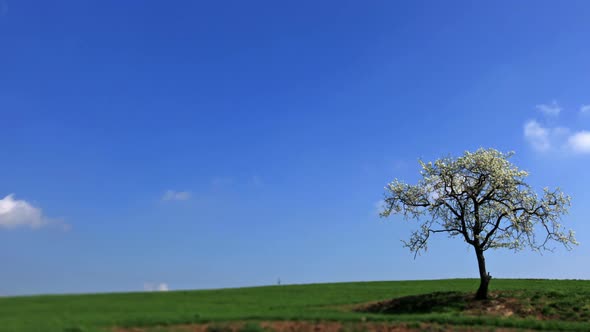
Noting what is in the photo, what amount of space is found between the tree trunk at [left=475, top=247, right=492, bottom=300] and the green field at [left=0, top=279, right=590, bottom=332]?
2944 millimetres

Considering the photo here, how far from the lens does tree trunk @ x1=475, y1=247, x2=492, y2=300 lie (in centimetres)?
4172

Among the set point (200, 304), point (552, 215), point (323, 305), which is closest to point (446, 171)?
point (552, 215)

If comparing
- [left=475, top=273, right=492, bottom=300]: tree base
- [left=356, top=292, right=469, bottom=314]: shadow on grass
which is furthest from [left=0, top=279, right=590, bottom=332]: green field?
[left=475, top=273, right=492, bottom=300]: tree base

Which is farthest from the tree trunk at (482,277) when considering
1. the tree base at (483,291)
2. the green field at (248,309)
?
the green field at (248,309)

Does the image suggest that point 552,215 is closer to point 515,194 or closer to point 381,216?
point 515,194

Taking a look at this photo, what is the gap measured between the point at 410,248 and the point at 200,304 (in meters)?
19.9

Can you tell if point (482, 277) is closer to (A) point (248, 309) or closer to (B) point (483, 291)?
(B) point (483, 291)

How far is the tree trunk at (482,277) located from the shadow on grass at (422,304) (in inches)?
50.1

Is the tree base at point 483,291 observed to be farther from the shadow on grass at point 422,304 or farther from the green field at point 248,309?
the green field at point 248,309

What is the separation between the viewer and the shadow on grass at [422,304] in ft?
126

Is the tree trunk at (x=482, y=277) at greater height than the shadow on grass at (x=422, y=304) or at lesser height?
greater

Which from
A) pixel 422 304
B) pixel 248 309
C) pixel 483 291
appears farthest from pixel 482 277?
pixel 248 309

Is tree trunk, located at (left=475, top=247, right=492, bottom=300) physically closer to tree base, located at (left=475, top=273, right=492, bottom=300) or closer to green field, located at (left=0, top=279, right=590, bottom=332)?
tree base, located at (left=475, top=273, right=492, bottom=300)

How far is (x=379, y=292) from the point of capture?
50.7 meters
